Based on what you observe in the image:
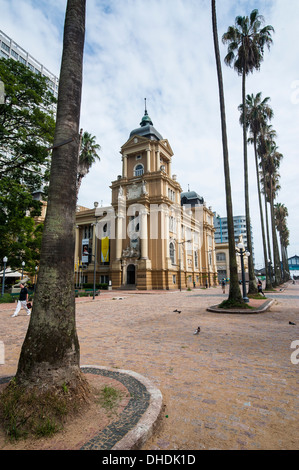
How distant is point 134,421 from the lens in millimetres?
3055

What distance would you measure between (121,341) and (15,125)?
16.3 m

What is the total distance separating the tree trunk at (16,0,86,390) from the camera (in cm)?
329

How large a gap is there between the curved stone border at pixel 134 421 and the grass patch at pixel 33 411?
536 mm

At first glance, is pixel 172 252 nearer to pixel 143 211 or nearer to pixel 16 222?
pixel 143 211

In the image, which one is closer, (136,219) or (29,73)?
(29,73)

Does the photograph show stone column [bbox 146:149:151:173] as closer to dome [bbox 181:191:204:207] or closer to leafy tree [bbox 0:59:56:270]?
dome [bbox 181:191:204:207]

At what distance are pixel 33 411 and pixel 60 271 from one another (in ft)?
5.47

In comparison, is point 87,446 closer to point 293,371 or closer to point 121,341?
point 293,371

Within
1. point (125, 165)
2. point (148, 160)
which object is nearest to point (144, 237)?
point (148, 160)

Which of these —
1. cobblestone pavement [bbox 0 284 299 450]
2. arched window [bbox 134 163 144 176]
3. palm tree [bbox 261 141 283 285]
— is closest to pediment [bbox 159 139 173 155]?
arched window [bbox 134 163 144 176]

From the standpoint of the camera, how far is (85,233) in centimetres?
4925

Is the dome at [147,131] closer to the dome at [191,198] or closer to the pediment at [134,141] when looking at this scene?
the pediment at [134,141]

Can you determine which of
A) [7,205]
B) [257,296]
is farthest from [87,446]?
[257,296]
